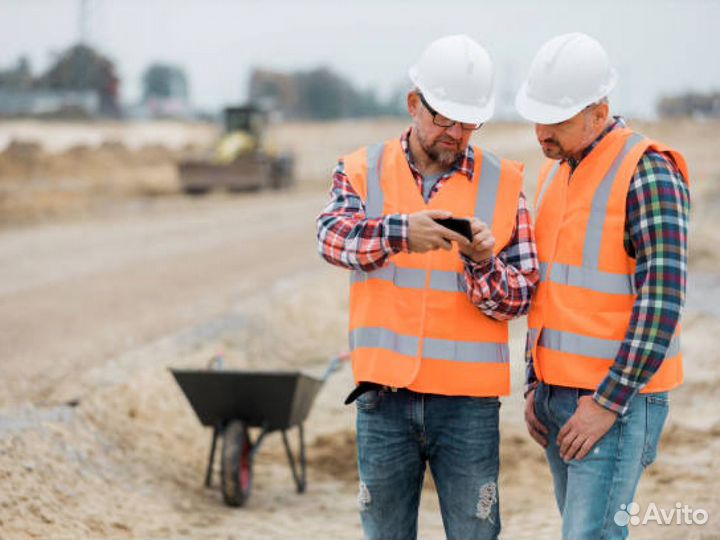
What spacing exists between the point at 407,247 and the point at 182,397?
4953mm

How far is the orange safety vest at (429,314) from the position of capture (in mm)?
3104

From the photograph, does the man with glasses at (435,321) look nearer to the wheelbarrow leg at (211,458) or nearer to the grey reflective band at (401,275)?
the grey reflective band at (401,275)

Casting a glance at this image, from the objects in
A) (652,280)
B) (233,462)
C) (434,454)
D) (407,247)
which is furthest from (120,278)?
(652,280)

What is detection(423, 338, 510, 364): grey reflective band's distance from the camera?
10.2 feet

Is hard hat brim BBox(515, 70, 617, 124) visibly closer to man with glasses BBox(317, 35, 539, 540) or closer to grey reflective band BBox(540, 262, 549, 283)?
man with glasses BBox(317, 35, 539, 540)

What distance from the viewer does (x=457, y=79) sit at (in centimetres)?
313

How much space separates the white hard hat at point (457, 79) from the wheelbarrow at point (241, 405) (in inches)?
98.4

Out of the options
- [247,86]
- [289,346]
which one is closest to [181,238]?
[289,346]

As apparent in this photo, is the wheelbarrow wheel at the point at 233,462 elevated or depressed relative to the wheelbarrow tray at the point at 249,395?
depressed

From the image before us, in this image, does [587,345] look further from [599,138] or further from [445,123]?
[445,123]

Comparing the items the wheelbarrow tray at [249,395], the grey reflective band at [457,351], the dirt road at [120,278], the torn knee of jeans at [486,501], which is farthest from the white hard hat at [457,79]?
the dirt road at [120,278]

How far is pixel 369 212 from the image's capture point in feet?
10.4

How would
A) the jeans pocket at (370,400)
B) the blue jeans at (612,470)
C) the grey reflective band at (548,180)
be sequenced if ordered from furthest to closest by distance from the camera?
the grey reflective band at (548,180)
the jeans pocket at (370,400)
the blue jeans at (612,470)

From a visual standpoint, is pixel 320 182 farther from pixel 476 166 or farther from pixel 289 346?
pixel 476 166
